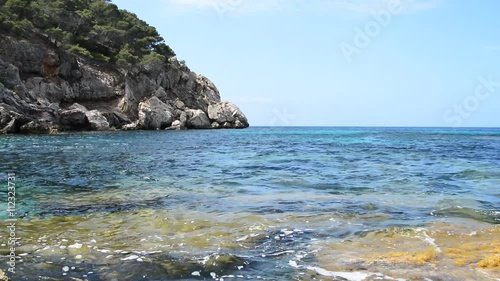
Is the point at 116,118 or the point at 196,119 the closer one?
the point at 116,118

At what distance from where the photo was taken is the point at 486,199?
1143 centimetres

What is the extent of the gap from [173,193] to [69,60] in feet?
200

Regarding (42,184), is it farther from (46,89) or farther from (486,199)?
(46,89)

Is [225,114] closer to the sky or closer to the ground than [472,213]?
closer to the sky

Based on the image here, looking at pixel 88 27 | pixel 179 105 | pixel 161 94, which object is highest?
pixel 88 27

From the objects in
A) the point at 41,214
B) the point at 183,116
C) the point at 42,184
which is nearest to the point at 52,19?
the point at 183,116

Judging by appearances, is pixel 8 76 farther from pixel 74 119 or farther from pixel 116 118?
pixel 116 118

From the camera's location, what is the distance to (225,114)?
92688mm

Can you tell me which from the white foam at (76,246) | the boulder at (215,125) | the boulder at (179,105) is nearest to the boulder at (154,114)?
the boulder at (179,105)

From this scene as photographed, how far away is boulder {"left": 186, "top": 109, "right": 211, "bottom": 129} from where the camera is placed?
82.2 meters

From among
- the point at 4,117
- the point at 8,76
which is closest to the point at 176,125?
the point at 8,76

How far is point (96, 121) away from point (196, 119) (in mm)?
27698

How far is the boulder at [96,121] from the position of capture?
189 ft

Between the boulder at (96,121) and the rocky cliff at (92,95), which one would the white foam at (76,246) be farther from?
the boulder at (96,121)
